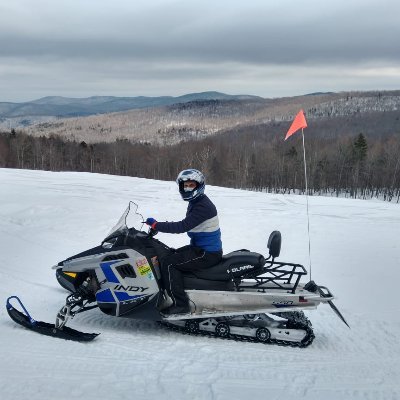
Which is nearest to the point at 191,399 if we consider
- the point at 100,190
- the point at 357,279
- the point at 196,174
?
the point at 196,174

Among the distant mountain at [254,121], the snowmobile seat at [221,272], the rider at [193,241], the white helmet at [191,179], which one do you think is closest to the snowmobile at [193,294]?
the snowmobile seat at [221,272]

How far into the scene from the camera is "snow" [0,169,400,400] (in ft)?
12.7

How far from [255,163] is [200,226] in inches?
2219

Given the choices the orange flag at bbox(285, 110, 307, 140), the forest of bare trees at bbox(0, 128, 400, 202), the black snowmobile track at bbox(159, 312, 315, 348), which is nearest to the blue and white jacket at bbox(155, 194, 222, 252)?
the black snowmobile track at bbox(159, 312, 315, 348)

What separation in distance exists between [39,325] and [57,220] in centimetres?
656

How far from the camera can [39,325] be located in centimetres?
499

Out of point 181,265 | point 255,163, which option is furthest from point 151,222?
point 255,163

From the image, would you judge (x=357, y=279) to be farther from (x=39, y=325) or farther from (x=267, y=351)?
(x=39, y=325)

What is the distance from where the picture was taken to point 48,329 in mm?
4906

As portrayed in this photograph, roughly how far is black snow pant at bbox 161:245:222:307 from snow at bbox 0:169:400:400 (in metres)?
0.53

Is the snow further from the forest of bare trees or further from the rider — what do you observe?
the forest of bare trees

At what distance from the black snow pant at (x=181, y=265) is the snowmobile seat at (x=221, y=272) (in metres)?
0.09

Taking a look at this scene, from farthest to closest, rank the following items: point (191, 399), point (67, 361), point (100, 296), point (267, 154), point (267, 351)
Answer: point (267, 154), point (100, 296), point (267, 351), point (67, 361), point (191, 399)

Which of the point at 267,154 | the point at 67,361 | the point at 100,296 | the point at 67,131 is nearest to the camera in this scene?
the point at 67,361
